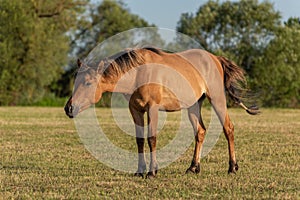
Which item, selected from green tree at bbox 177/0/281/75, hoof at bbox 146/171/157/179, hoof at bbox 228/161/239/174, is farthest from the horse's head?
green tree at bbox 177/0/281/75

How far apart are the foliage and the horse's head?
37.5 meters

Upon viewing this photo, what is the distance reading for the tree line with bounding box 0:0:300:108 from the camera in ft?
155

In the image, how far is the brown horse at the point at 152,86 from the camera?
8.86 m

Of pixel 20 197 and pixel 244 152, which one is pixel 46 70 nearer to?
pixel 244 152

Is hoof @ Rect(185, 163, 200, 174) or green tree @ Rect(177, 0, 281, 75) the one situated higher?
green tree @ Rect(177, 0, 281, 75)

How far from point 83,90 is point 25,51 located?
42.4m

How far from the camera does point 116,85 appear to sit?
9.12 metres

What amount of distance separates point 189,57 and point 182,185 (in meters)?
2.98

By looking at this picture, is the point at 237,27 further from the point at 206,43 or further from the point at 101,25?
the point at 101,25

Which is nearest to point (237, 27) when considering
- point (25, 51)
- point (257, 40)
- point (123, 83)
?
point (257, 40)

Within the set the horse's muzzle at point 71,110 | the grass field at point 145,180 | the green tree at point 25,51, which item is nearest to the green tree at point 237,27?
the green tree at point 25,51

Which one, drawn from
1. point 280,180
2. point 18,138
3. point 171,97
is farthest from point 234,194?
point 18,138

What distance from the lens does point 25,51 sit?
1956 inches

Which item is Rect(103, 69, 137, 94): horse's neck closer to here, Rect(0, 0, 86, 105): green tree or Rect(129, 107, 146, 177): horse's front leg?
Rect(129, 107, 146, 177): horse's front leg
